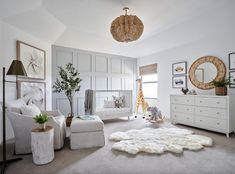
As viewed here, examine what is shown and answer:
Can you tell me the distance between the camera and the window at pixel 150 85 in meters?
5.90

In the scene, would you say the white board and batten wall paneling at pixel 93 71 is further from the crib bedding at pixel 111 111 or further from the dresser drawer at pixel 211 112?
the dresser drawer at pixel 211 112

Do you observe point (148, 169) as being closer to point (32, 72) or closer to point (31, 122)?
point (31, 122)

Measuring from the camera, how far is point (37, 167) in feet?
6.63

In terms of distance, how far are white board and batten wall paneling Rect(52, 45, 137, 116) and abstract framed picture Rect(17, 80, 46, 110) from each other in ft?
1.76

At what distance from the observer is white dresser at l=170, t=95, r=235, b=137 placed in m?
3.26

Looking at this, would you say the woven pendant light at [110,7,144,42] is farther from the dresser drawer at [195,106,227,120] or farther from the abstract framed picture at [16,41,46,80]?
the dresser drawer at [195,106,227,120]

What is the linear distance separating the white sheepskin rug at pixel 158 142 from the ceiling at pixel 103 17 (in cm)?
272

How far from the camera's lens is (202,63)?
4.21m

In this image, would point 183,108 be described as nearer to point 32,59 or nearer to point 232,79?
point 232,79

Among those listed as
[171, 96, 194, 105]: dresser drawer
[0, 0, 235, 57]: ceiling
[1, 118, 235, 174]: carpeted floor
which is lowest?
[1, 118, 235, 174]: carpeted floor

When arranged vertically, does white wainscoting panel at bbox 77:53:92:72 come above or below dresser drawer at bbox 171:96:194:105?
above

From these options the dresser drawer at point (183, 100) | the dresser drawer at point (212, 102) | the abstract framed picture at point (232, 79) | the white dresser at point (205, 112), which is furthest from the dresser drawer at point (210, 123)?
the abstract framed picture at point (232, 79)

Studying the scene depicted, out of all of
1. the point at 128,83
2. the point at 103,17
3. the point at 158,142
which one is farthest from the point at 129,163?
the point at 128,83

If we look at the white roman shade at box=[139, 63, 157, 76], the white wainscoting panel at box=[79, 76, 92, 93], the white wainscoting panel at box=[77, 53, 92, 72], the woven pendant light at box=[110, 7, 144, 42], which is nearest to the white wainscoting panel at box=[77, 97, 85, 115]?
the white wainscoting panel at box=[79, 76, 92, 93]
